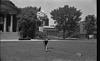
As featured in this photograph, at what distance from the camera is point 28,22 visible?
1410 inches

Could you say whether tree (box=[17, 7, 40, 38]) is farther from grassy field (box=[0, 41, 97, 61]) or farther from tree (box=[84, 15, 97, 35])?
grassy field (box=[0, 41, 97, 61])

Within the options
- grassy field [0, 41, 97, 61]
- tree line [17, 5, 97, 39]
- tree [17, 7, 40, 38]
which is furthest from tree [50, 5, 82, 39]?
grassy field [0, 41, 97, 61]

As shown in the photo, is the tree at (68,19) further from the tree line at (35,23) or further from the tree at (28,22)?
the tree at (28,22)

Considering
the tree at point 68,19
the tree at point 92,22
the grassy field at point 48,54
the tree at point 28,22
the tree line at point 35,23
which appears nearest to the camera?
the tree at point 92,22

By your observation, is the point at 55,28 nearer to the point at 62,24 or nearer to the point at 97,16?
the point at 62,24

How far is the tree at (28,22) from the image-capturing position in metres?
35.3

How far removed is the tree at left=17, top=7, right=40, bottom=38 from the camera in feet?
116

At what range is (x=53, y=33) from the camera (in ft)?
117

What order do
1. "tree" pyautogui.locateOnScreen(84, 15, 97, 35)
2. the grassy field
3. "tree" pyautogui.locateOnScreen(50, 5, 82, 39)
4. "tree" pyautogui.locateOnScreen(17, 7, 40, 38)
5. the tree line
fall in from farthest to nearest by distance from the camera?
"tree" pyautogui.locateOnScreen(17, 7, 40, 38) < the tree line < "tree" pyautogui.locateOnScreen(50, 5, 82, 39) < the grassy field < "tree" pyautogui.locateOnScreen(84, 15, 97, 35)

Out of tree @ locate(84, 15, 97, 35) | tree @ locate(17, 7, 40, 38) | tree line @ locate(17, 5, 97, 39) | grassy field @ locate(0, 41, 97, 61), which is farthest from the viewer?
tree @ locate(17, 7, 40, 38)

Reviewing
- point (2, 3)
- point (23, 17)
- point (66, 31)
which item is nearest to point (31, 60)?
point (2, 3)

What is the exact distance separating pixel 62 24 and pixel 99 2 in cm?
2902

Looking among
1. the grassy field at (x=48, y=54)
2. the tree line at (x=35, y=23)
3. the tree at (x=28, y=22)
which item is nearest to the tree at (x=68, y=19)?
the tree line at (x=35, y=23)

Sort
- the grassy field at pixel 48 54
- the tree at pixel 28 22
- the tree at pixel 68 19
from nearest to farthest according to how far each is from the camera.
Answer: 1. the grassy field at pixel 48 54
2. the tree at pixel 68 19
3. the tree at pixel 28 22
